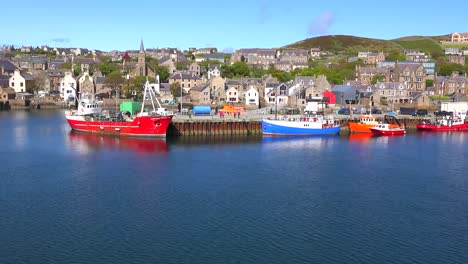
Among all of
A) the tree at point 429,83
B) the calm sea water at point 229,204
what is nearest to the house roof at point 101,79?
the calm sea water at point 229,204

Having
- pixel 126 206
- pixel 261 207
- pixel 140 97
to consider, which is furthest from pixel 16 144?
pixel 140 97

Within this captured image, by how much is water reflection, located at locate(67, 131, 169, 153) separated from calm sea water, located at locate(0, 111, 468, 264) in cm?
37

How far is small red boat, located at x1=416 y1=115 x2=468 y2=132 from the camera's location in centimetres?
5197

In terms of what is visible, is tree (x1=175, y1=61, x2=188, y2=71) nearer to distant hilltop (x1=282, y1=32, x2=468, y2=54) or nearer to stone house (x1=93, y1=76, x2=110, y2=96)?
stone house (x1=93, y1=76, x2=110, y2=96)

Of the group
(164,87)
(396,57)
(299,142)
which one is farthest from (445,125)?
(396,57)

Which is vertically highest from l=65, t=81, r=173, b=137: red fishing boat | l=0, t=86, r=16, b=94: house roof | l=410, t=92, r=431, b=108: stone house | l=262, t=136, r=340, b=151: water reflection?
l=0, t=86, r=16, b=94: house roof

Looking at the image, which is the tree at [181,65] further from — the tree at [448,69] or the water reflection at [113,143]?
the water reflection at [113,143]

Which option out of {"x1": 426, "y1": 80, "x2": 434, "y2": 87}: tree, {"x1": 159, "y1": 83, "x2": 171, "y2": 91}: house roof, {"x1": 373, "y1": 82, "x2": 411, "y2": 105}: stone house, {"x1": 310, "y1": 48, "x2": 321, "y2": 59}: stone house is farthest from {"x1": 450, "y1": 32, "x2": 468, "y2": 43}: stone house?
{"x1": 159, "y1": 83, "x2": 171, "y2": 91}: house roof

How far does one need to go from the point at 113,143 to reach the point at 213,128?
30.9ft

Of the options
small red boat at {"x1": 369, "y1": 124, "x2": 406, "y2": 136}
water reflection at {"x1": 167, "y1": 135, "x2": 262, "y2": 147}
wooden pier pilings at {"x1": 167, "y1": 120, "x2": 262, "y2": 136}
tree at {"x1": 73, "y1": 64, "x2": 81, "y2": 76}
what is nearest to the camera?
water reflection at {"x1": 167, "y1": 135, "x2": 262, "y2": 147}

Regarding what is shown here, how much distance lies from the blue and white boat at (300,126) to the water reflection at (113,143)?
32.1 ft

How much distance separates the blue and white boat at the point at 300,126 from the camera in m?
45.9

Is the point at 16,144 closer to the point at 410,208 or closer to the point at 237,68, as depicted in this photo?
the point at 410,208

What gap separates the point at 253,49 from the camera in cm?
11731
